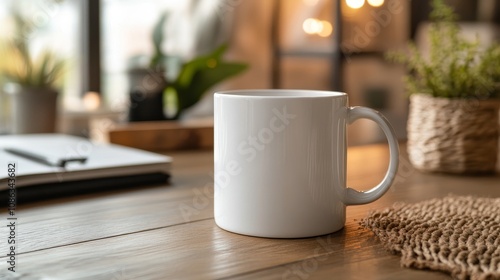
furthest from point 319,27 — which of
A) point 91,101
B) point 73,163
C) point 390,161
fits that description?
point 390,161

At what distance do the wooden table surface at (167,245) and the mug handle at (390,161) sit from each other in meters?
0.03

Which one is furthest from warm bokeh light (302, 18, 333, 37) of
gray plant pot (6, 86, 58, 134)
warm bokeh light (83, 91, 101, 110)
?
gray plant pot (6, 86, 58, 134)

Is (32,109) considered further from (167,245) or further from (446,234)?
(446,234)

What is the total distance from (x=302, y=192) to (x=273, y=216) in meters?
0.04

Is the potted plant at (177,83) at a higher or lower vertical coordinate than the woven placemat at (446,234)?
higher

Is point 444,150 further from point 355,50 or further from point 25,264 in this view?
point 355,50

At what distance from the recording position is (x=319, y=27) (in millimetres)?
2082

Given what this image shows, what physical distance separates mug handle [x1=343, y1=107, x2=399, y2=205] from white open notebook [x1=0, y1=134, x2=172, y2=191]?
Answer: 14.1 inches

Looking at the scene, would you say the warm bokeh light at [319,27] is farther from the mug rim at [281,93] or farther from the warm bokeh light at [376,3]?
the mug rim at [281,93]

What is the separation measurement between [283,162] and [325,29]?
1.51 meters

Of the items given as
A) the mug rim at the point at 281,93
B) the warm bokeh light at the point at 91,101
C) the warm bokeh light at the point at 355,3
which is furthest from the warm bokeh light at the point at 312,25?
the mug rim at the point at 281,93

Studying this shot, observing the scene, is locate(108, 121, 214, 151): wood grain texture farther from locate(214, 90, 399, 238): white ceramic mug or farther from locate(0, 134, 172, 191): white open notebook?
locate(214, 90, 399, 238): white ceramic mug

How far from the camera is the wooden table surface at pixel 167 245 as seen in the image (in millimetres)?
537

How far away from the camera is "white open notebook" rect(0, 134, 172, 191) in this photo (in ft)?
2.72
